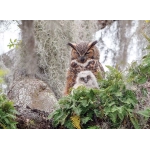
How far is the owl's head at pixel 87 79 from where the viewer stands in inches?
147

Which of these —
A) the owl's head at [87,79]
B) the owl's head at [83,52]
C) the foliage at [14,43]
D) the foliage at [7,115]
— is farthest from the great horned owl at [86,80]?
the foliage at [14,43]

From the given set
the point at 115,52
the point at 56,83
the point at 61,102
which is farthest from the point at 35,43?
the point at 61,102

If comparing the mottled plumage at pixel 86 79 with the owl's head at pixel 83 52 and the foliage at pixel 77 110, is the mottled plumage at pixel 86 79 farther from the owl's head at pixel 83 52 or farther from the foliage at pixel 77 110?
the foliage at pixel 77 110

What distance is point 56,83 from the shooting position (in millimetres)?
5602

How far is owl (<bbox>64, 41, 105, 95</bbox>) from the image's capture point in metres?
4.05

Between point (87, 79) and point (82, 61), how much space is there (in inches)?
11.1

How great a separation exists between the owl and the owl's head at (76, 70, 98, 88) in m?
0.08

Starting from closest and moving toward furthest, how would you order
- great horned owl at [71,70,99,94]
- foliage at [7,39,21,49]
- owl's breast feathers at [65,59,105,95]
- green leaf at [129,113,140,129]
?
green leaf at [129,113,140,129] → great horned owl at [71,70,99,94] → owl's breast feathers at [65,59,105,95] → foliage at [7,39,21,49]

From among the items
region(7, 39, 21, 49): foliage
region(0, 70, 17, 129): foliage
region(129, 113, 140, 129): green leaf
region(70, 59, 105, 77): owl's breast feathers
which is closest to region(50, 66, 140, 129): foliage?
region(129, 113, 140, 129): green leaf

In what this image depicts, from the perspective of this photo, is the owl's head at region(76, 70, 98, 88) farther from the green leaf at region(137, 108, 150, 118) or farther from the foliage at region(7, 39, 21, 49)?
the foliage at region(7, 39, 21, 49)

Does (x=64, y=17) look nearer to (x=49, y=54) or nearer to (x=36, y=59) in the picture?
(x=36, y=59)

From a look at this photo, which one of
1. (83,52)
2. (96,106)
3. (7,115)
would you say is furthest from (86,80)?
(7,115)
